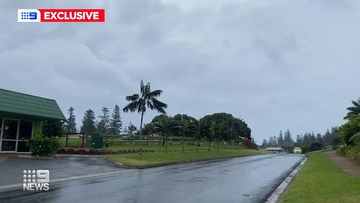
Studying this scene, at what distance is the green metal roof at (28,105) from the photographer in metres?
29.2

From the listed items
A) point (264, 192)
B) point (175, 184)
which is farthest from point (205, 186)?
point (264, 192)

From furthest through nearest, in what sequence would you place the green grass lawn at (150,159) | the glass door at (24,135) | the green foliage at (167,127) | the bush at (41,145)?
the green foliage at (167,127)
the glass door at (24,135)
the green grass lawn at (150,159)
the bush at (41,145)

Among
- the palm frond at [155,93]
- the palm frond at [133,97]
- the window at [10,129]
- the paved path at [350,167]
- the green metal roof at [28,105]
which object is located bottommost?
the paved path at [350,167]

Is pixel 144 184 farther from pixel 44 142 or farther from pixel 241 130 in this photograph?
pixel 241 130

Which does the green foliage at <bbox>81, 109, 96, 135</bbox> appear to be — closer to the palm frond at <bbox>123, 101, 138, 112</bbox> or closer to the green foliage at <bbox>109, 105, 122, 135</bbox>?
the green foliage at <bbox>109, 105, 122, 135</bbox>

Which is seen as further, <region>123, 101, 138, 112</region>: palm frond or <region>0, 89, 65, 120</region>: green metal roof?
<region>123, 101, 138, 112</region>: palm frond

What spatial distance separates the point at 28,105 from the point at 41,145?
3.17 metres

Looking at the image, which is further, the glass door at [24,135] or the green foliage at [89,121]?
the green foliage at [89,121]

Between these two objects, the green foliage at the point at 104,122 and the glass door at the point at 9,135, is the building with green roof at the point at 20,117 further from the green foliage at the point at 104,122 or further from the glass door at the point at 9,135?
the green foliage at the point at 104,122

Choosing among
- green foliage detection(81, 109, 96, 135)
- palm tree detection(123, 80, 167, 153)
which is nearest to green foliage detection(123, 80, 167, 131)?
palm tree detection(123, 80, 167, 153)

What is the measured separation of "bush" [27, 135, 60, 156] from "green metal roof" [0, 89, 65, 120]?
1.82 metres

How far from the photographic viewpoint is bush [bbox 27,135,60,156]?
2994cm

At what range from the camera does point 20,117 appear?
31.1 metres

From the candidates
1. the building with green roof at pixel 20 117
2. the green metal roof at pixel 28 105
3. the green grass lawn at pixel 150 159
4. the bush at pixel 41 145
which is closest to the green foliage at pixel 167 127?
the green grass lawn at pixel 150 159
